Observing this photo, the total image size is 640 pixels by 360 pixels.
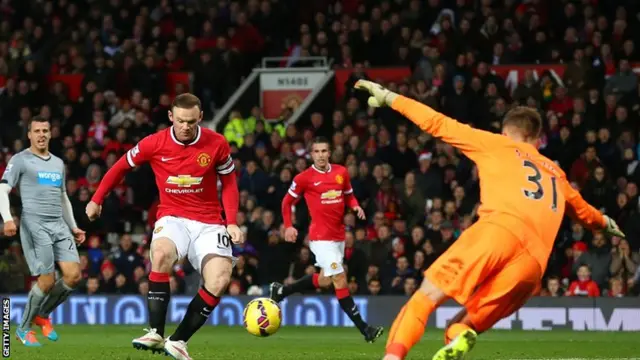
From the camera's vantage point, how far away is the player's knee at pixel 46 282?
13414mm

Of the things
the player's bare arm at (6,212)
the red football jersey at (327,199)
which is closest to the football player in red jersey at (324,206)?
the red football jersey at (327,199)

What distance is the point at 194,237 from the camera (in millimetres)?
10398

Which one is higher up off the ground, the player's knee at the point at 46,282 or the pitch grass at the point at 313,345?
the player's knee at the point at 46,282

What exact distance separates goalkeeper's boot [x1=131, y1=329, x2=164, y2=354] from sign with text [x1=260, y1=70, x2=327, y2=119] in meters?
12.7

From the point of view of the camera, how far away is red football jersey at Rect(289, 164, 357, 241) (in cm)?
1551

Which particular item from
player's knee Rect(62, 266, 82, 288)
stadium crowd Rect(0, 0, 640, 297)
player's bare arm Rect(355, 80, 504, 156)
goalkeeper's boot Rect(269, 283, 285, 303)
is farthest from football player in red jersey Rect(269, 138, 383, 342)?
player's bare arm Rect(355, 80, 504, 156)

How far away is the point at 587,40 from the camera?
21188 mm

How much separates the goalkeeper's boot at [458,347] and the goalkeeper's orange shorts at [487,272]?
10.0 inches

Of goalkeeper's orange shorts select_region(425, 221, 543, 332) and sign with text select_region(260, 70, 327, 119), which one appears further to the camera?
sign with text select_region(260, 70, 327, 119)

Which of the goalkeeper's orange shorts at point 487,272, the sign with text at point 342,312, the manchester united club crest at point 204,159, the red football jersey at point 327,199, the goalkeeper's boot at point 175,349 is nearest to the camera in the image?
the goalkeeper's orange shorts at point 487,272

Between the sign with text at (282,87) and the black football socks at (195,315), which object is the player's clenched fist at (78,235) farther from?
the sign with text at (282,87)

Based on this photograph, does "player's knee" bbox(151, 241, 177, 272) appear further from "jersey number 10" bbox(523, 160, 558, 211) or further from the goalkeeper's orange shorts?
"jersey number 10" bbox(523, 160, 558, 211)

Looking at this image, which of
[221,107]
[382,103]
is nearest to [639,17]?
[221,107]

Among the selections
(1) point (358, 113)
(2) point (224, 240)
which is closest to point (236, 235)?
(2) point (224, 240)
